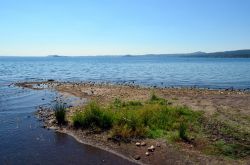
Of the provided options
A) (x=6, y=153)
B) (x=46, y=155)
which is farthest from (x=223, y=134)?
(x=6, y=153)

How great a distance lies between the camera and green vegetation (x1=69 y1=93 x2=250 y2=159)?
1443 cm

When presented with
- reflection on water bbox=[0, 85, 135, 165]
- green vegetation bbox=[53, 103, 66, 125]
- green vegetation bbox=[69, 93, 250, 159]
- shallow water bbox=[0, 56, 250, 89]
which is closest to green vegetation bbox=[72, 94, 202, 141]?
green vegetation bbox=[69, 93, 250, 159]

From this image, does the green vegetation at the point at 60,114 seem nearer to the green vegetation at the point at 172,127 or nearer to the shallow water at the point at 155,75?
the green vegetation at the point at 172,127

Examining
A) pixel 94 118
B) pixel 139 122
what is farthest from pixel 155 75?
pixel 139 122

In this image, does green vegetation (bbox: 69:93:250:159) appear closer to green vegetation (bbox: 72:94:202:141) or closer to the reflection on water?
green vegetation (bbox: 72:94:202:141)

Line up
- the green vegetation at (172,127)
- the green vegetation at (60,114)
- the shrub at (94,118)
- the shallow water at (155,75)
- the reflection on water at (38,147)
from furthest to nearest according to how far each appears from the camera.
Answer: the shallow water at (155,75) → the green vegetation at (60,114) → the shrub at (94,118) → the green vegetation at (172,127) → the reflection on water at (38,147)

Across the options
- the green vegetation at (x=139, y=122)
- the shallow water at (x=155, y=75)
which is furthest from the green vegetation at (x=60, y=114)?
the shallow water at (x=155, y=75)

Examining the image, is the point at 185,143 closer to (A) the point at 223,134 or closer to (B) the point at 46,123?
(A) the point at 223,134

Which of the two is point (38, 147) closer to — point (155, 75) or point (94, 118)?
point (94, 118)

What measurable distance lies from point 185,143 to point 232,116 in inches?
237

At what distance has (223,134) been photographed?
15.9 m

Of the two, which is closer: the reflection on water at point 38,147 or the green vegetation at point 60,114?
the reflection on water at point 38,147

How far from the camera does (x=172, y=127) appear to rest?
1695cm

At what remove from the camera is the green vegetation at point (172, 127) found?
1443cm
